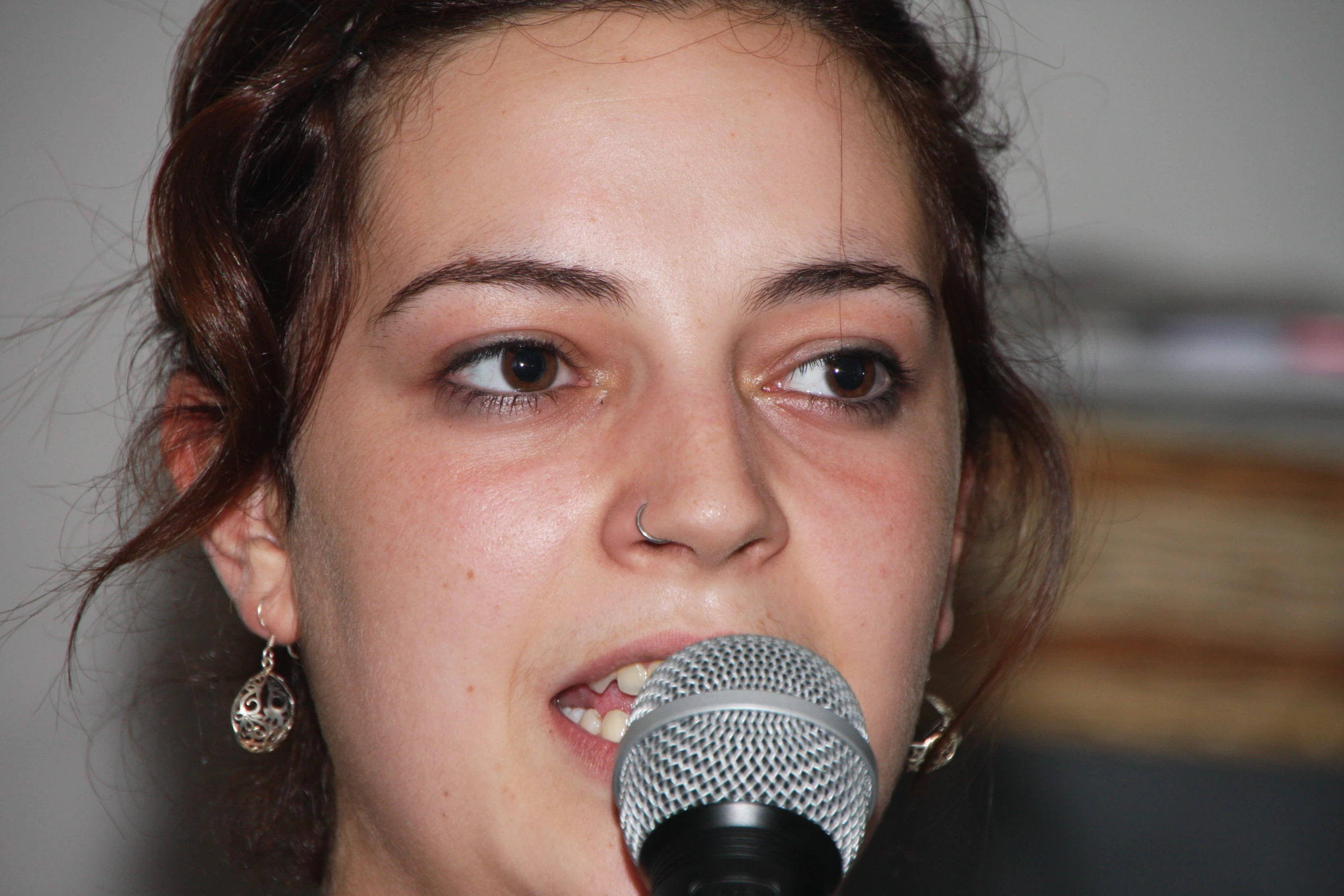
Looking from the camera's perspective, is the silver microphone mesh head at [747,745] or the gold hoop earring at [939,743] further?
the gold hoop earring at [939,743]

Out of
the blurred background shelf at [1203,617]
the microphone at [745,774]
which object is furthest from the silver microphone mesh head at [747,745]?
the blurred background shelf at [1203,617]

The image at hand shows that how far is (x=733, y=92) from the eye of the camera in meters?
1.08

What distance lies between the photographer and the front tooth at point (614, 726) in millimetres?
923

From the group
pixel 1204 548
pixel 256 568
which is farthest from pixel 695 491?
pixel 1204 548

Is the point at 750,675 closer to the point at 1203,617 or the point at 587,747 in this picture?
the point at 587,747

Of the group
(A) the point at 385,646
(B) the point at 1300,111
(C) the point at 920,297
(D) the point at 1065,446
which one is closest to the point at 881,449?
(C) the point at 920,297

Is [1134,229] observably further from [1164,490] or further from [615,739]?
[615,739]

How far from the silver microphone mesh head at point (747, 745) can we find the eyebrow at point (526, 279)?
350mm

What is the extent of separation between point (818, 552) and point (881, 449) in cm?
16

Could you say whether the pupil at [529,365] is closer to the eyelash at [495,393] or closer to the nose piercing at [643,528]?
the eyelash at [495,393]

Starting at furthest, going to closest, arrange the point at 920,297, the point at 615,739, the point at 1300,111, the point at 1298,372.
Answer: the point at 1300,111, the point at 1298,372, the point at 920,297, the point at 615,739

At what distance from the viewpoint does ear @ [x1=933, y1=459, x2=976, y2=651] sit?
4.05 ft

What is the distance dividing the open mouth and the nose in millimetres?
88

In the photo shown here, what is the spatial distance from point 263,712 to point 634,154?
669 millimetres
